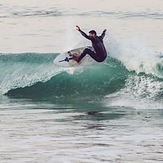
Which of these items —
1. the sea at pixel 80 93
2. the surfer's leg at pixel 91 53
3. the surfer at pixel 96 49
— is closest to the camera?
the sea at pixel 80 93

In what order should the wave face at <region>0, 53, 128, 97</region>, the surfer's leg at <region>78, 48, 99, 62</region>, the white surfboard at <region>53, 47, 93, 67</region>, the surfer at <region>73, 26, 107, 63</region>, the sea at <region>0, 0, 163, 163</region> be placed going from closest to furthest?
the sea at <region>0, 0, 163, 163</region>, the surfer at <region>73, 26, 107, 63</region>, the surfer's leg at <region>78, 48, 99, 62</region>, the white surfboard at <region>53, 47, 93, 67</region>, the wave face at <region>0, 53, 128, 97</region>

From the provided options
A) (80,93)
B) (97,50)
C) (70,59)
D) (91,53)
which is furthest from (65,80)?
(97,50)

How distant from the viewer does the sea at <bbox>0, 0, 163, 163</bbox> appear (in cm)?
1470

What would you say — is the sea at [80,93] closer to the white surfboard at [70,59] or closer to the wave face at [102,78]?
the wave face at [102,78]

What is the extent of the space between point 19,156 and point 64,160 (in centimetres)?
86

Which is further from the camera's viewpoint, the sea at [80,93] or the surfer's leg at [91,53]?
the surfer's leg at [91,53]

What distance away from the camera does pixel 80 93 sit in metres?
24.2

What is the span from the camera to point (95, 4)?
2030 inches

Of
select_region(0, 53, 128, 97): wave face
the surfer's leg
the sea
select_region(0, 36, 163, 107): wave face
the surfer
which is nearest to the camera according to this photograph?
Result: the sea

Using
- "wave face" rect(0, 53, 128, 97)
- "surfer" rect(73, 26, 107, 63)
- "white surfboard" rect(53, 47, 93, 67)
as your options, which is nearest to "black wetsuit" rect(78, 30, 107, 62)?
"surfer" rect(73, 26, 107, 63)

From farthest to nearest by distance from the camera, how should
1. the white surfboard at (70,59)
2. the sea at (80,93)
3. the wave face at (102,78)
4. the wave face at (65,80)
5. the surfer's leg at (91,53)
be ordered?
the wave face at (65,80) < the wave face at (102,78) < the white surfboard at (70,59) < the surfer's leg at (91,53) < the sea at (80,93)

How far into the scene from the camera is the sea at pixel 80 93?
14703 mm

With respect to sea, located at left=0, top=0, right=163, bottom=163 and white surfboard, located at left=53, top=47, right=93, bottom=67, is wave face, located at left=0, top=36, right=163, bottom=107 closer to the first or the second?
sea, located at left=0, top=0, right=163, bottom=163

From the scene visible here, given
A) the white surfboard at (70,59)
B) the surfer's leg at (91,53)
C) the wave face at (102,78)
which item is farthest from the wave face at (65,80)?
the surfer's leg at (91,53)
